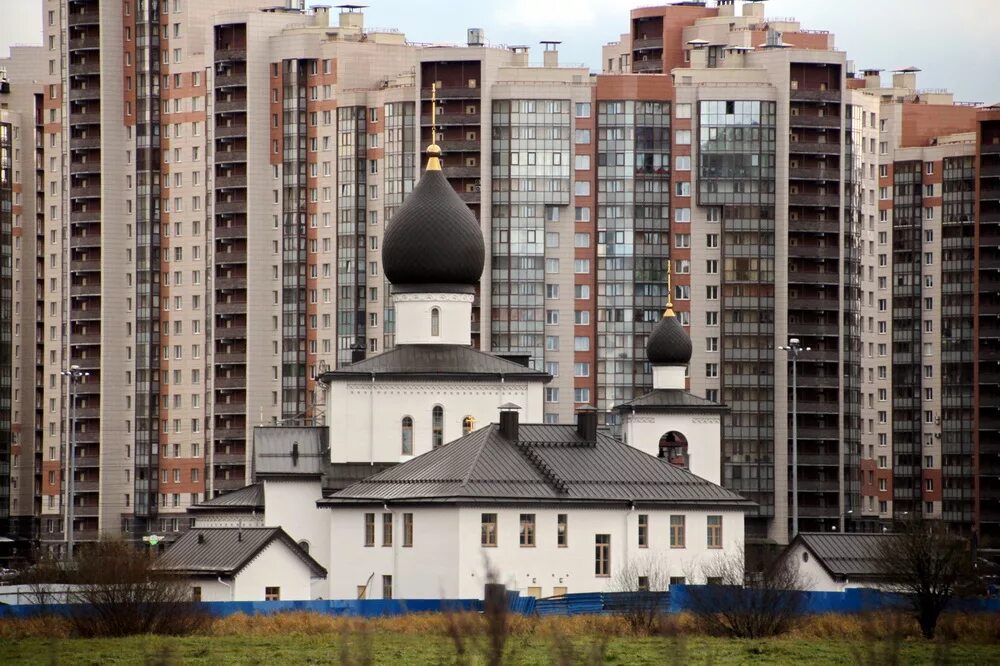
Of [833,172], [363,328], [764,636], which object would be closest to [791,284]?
[833,172]

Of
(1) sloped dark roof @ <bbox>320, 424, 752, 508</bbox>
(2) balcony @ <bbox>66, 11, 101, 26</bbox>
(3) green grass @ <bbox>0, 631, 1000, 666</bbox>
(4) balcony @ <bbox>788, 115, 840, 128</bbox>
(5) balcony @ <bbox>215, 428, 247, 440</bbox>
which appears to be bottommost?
(5) balcony @ <bbox>215, 428, 247, 440</bbox>

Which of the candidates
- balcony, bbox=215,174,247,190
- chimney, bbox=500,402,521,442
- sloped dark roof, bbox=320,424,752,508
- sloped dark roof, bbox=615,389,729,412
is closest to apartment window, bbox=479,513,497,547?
sloped dark roof, bbox=320,424,752,508

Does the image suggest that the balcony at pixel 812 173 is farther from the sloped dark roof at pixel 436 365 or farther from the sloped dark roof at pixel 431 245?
the sloped dark roof at pixel 436 365

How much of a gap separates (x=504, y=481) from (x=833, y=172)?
58.4 meters

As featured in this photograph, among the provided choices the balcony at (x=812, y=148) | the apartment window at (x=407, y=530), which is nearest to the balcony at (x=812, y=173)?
the balcony at (x=812, y=148)

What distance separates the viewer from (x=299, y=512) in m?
78.1

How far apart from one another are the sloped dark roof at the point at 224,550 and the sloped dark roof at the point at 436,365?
28.5 ft

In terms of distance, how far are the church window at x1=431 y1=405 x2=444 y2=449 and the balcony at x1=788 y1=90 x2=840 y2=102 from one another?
4887 cm

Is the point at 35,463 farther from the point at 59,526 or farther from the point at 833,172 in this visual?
the point at 833,172

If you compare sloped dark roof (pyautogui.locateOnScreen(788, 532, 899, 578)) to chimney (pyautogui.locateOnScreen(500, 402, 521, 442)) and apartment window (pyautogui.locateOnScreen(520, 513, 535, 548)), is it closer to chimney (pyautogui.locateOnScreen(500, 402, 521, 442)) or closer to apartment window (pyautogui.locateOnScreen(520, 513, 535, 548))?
apartment window (pyautogui.locateOnScreen(520, 513, 535, 548))

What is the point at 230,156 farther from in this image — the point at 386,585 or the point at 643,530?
the point at 386,585

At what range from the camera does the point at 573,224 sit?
120938 mm

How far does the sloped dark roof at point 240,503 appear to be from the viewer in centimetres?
8019

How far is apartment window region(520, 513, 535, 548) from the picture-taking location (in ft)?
223
